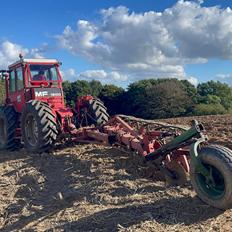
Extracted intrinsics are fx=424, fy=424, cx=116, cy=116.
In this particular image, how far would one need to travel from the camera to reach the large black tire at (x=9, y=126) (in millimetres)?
10648

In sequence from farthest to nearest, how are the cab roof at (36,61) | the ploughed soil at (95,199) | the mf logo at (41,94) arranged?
the cab roof at (36,61) < the mf logo at (41,94) < the ploughed soil at (95,199)

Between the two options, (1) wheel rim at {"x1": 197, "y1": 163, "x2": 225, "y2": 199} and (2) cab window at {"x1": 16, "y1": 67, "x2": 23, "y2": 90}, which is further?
(2) cab window at {"x1": 16, "y1": 67, "x2": 23, "y2": 90}

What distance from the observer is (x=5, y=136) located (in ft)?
35.4

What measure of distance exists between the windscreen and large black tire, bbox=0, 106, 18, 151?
110 centimetres

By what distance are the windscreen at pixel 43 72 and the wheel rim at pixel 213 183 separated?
6337 millimetres

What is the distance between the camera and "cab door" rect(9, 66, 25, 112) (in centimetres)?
1059

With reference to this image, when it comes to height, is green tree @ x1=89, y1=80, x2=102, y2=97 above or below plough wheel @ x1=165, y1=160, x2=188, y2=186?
above

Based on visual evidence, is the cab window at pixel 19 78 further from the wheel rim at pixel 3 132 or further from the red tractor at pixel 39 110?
the wheel rim at pixel 3 132

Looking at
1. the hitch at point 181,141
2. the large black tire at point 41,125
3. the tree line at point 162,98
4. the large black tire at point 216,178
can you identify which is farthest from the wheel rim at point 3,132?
the tree line at point 162,98

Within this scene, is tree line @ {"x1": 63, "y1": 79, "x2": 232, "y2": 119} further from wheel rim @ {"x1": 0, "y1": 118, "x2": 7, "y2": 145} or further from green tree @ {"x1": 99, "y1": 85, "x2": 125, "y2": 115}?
wheel rim @ {"x1": 0, "y1": 118, "x2": 7, "y2": 145}

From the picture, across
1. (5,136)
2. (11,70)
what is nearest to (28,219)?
(5,136)

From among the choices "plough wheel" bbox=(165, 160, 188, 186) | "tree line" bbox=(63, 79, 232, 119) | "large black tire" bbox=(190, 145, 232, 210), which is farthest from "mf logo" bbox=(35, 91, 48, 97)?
"tree line" bbox=(63, 79, 232, 119)

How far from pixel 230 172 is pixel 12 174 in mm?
4383

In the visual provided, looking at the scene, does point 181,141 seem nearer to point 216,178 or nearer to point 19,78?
point 216,178
